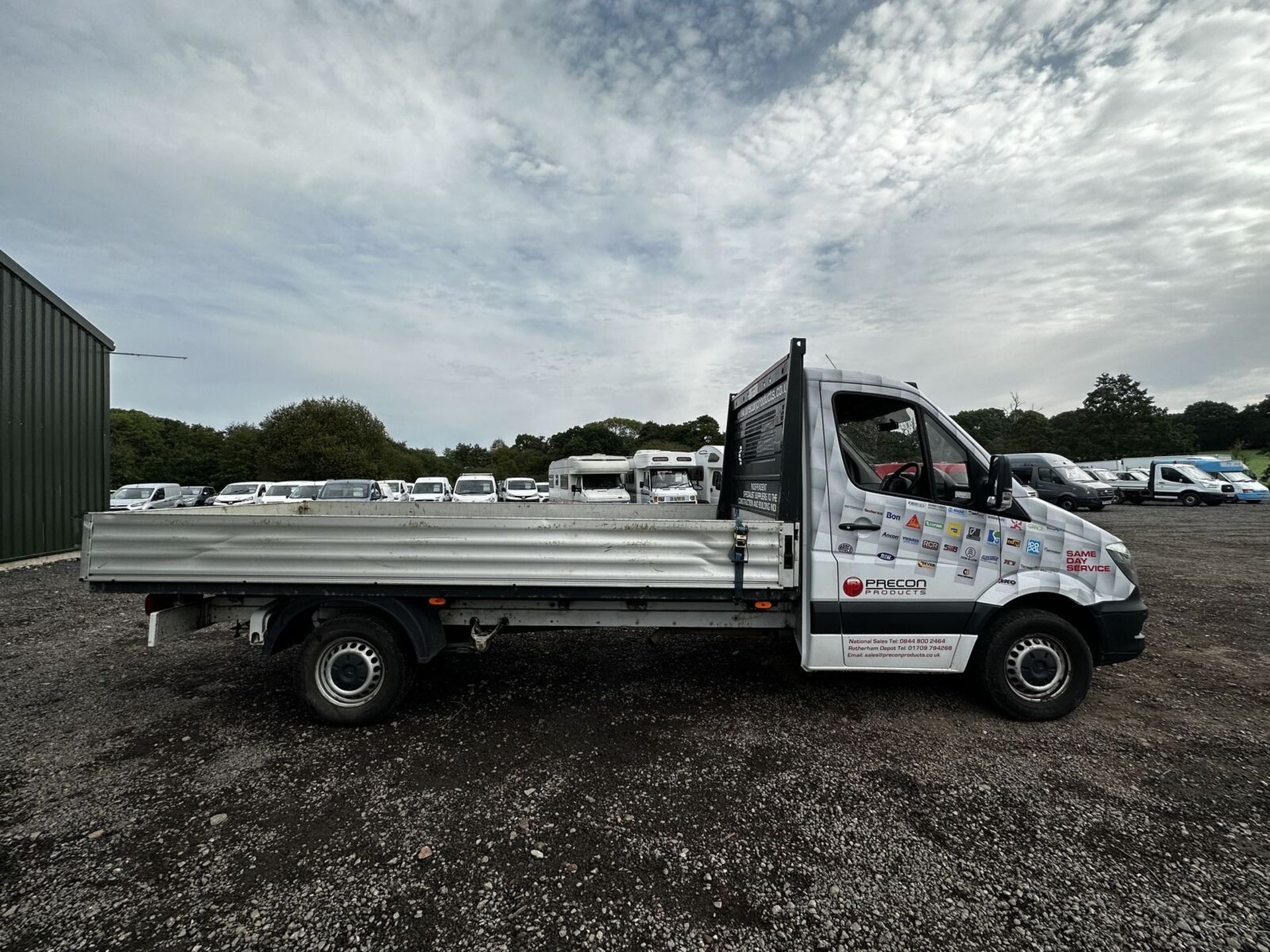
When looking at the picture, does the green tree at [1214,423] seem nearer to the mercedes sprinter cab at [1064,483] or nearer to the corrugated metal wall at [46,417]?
the mercedes sprinter cab at [1064,483]

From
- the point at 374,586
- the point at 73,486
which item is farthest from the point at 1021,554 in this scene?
the point at 73,486

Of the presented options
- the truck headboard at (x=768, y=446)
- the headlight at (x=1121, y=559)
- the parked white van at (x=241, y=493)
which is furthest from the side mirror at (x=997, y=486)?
the parked white van at (x=241, y=493)

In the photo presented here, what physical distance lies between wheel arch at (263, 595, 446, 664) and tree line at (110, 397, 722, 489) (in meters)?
23.6

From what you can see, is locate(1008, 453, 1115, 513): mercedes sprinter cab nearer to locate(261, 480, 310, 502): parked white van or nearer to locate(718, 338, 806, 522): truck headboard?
locate(718, 338, 806, 522): truck headboard

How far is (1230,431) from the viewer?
6744 cm

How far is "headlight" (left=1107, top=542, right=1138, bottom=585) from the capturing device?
386cm

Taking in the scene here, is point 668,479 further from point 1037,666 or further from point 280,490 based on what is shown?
point 1037,666

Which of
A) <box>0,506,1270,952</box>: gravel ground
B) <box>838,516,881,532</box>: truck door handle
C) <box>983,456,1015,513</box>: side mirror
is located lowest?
<box>0,506,1270,952</box>: gravel ground

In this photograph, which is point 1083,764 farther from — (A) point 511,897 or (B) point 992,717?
(A) point 511,897

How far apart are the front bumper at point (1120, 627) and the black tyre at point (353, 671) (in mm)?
4622

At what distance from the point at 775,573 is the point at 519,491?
21.0m

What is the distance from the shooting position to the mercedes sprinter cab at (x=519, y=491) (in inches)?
890

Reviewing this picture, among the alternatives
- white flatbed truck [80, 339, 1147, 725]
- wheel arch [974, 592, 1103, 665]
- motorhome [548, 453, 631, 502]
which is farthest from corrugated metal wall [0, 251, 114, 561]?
wheel arch [974, 592, 1103, 665]

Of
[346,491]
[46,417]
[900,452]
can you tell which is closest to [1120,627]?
[900,452]
